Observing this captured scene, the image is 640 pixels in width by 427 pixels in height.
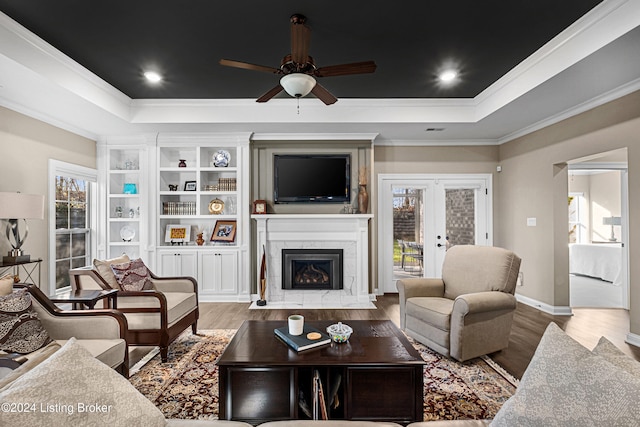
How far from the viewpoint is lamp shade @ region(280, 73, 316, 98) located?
2.40 meters

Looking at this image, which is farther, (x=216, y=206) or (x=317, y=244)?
(x=216, y=206)

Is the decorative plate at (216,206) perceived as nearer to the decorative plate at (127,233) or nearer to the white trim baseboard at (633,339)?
the decorative plate at (127,233)

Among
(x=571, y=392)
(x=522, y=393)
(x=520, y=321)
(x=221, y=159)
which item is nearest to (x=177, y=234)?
(x=221, y=159)

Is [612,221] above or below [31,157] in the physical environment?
below

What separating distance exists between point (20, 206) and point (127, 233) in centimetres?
212

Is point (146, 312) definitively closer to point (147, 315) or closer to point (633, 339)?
point (147, 315)

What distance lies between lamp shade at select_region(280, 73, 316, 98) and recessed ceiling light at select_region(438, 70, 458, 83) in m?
1.84

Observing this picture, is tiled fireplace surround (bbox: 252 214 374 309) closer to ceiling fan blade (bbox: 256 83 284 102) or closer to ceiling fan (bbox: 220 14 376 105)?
ceiling fan blade (bbox: 256 83 284 102)

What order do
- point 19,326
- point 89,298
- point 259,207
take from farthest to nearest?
point 259,207, point 89,298, point 19,326

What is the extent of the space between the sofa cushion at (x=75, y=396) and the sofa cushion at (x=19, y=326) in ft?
3.89

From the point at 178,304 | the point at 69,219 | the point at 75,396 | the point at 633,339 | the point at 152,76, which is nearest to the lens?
the point at 75,396

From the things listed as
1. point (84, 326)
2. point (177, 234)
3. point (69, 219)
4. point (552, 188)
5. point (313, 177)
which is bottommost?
point (84, 326)

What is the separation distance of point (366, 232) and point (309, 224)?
0.87 meters

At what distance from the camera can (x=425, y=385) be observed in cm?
244
